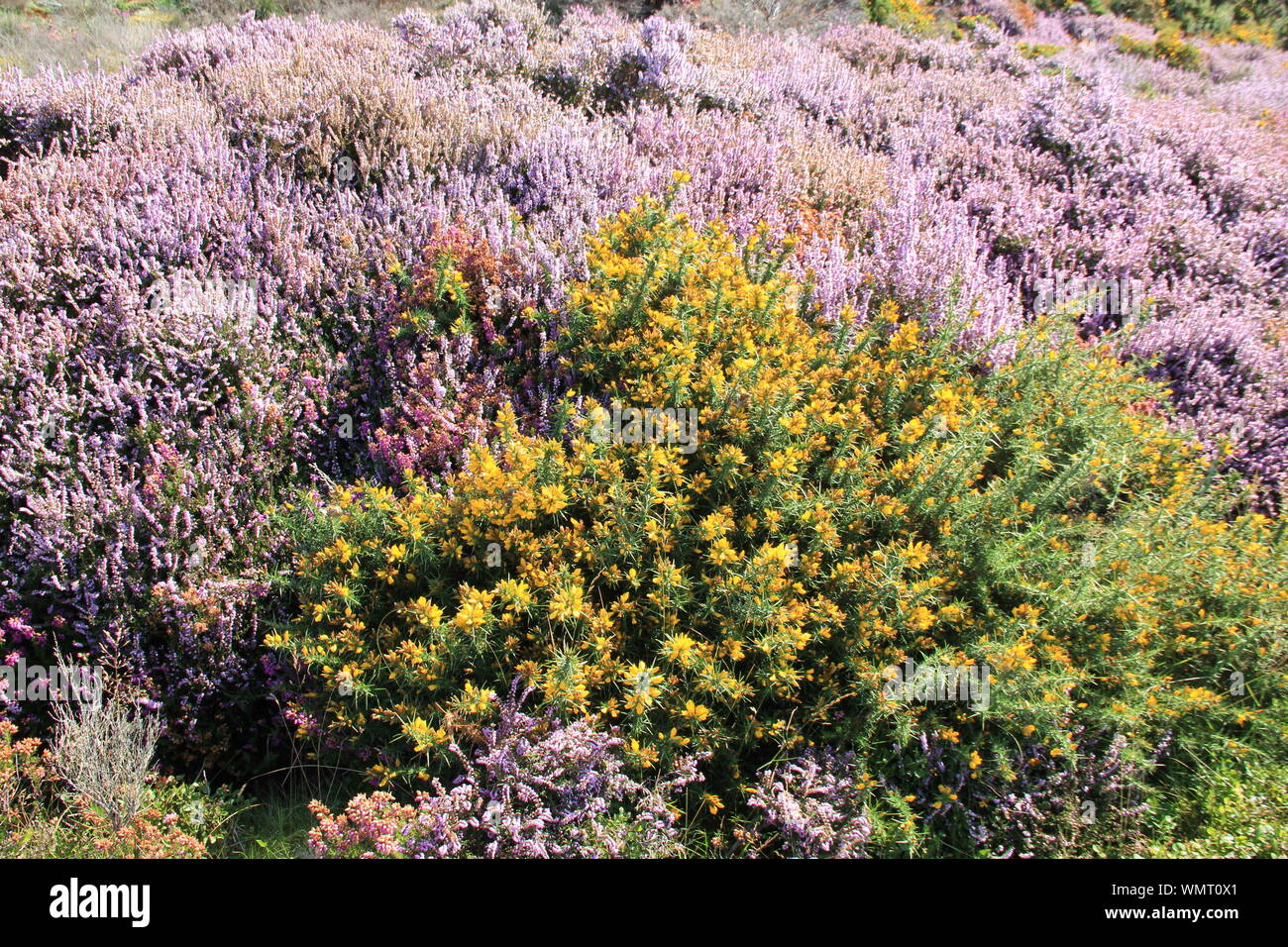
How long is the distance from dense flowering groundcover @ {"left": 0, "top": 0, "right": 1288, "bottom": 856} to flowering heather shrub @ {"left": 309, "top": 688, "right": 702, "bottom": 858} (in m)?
0.02

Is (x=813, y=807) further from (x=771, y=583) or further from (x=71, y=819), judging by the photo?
(x=71, y=819)

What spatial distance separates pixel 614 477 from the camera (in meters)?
2.67

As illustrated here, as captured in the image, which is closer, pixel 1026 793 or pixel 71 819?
pixel 1026 793

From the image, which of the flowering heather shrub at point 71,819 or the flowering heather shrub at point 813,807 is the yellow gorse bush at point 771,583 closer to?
the flowering heather shrub at point 813,807

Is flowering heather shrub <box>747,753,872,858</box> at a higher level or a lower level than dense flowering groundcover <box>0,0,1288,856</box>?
lower

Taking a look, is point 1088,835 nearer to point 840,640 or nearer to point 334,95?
point 840,640

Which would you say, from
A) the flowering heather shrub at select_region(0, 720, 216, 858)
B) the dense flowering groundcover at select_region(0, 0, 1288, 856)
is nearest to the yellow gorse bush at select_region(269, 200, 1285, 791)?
the dense flowering groundcover at select_region(0, 0, 1288, 856)

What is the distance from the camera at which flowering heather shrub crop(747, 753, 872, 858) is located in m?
2.32

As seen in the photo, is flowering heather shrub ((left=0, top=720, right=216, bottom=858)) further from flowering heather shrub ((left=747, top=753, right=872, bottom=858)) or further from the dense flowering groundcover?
flowering heather shrub ((left=747, top=753, right=872, bottom=858))

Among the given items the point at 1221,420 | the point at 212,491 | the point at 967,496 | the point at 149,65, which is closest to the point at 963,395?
the point at 967,496

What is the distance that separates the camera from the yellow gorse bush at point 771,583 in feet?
8.08

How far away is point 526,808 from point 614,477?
111 cm

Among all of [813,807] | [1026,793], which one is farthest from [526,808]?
[1026,793]

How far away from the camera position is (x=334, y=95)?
470cm
